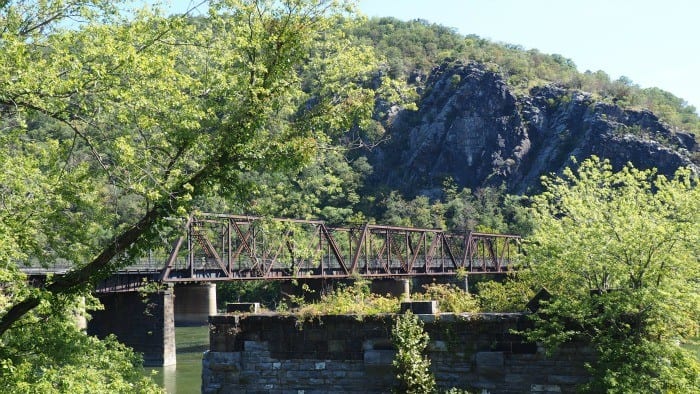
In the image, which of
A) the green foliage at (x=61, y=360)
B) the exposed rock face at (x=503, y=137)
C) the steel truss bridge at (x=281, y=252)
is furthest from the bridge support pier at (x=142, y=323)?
the exposed rock face at (x=503, y=137)

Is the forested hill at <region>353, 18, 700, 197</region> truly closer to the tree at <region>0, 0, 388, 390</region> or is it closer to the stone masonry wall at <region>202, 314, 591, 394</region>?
the stone masonry wall at <region>202, 314, 591, 394</region>

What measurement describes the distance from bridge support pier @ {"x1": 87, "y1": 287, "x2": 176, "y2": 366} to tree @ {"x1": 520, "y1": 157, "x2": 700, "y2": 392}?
108ft

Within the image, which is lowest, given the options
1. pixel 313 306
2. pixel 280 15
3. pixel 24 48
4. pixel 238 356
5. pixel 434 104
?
pixel 238 356

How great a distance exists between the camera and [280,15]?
1261cm

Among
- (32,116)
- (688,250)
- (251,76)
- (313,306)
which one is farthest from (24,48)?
(688,250)

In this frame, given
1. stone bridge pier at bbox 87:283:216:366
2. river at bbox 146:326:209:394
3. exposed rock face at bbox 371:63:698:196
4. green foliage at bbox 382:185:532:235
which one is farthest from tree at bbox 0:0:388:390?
exposed rock face at bbox 371:63:698:196

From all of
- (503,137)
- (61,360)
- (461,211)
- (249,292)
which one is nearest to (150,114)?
(61,360)

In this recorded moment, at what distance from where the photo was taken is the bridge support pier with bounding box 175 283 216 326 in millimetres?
58125

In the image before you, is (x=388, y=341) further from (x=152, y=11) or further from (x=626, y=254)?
(x=152, y=11)

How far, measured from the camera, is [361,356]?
17328 millimetres

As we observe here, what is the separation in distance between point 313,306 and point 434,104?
122140 mm

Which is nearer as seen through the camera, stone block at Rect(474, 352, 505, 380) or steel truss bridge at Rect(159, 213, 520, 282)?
→ steel truss bridge at Rect(159, 213, 520, 282)

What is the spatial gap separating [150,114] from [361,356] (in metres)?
8.10

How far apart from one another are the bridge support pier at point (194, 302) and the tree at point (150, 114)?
4499 centimetres
